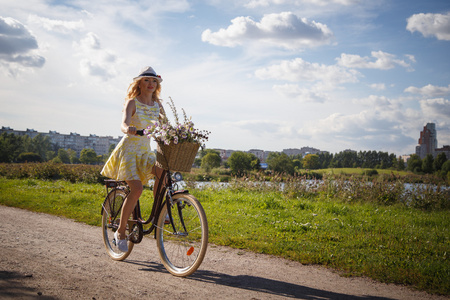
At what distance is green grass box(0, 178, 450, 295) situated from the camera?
4.75 metres

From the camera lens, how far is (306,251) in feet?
18.2

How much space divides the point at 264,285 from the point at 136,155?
232cm

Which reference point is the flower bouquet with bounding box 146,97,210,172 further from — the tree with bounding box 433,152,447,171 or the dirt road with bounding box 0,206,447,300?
the tree with bounding box 433,152,447,171

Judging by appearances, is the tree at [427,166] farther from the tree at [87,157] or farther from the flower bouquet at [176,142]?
the tree at [87,157]

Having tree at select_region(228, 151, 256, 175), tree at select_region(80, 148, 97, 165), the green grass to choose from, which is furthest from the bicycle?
tree at select_region(80, 148, 97, 165)

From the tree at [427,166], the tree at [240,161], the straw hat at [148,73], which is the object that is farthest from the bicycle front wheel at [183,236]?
the tree at [240,161]

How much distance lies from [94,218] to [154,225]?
440 centimetres

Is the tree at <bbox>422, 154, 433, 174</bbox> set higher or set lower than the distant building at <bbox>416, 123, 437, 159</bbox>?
lower

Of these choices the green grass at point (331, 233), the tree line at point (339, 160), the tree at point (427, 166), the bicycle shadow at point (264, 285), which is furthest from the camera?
the tree at point (427, 166)

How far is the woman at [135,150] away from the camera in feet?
14.8

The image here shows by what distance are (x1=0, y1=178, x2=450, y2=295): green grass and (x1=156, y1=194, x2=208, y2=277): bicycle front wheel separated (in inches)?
70.3

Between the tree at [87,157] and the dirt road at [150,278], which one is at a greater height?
the tree at [87,157]

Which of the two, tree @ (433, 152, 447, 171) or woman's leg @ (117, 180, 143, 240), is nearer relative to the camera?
woman's leg @ (117, 180, 143, 240)

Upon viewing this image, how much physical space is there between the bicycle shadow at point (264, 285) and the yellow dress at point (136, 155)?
127 centimetres
